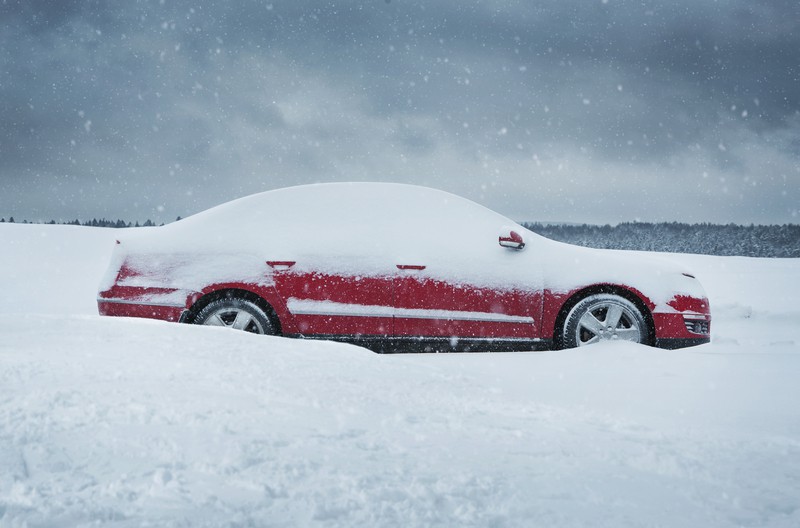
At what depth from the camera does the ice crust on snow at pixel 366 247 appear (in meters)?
5.07

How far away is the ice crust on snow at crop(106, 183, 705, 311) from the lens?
5066mm

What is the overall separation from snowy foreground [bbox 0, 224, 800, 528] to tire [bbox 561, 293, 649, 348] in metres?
0.73

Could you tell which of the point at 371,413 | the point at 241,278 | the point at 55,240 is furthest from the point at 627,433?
the point at 55,240

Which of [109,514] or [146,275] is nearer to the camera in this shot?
[109,514]

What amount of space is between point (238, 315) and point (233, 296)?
0.53ft

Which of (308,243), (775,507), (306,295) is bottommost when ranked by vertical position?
(775,507)

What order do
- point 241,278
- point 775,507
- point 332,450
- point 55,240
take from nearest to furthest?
point 775,507
point 332,450
point 241,278
point 55,240

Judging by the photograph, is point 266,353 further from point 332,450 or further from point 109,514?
point 109,514

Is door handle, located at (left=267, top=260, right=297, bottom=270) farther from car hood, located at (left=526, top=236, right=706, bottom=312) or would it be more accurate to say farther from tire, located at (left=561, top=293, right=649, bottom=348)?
tire, located at (left=561, top=293, right=649, bottom=348)

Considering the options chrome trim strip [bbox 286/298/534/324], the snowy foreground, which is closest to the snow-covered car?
chrome trim strip [bbox 286/298/534/324]

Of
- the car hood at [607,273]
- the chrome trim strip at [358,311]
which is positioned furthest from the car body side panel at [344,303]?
the car hood at [607,273]

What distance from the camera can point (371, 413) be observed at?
2734 mm

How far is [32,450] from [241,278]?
2.96 metres

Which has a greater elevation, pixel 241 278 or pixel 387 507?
pixel 241 278
